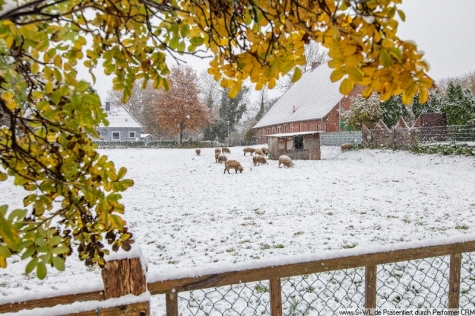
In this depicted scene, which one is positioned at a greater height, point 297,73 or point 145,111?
point 145,111

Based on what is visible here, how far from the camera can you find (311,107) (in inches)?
1153

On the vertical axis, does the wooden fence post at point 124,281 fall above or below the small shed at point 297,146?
below

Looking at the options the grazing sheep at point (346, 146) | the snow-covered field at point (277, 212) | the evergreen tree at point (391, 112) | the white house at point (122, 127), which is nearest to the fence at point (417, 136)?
the grazing sheep at point (346, 146)

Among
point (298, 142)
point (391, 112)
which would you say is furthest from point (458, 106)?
point (298, 142)

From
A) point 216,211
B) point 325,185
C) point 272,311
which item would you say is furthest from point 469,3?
point 272,311

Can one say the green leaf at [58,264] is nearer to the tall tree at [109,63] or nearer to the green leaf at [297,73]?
the tall tree at [109,63]

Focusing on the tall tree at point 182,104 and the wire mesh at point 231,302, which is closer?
the wire mesh at point 231,302

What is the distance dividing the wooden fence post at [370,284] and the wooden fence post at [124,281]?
1.48m

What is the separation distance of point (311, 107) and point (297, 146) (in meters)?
11.0

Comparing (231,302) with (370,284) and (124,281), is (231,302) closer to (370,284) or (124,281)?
(370,284)

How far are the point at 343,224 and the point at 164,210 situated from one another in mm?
4728

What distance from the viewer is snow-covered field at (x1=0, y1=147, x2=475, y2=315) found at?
514 cm

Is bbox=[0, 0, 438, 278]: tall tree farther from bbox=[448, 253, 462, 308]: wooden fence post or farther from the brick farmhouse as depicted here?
the brick farmhouse

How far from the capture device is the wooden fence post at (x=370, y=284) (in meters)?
2.07
